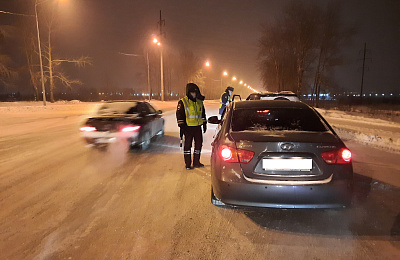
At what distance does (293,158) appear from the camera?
122 inches

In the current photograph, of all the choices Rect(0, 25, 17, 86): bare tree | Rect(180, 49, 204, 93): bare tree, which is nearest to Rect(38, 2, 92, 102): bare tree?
Rect(0, 25, 17, 86): bare tree

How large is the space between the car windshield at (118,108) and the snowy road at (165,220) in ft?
8.84

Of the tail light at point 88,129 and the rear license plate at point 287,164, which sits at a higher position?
the rear license plate at point 287,164

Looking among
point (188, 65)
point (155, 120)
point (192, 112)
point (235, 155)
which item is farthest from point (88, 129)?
point (188, 65)

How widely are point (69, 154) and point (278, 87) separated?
3958 centimetres

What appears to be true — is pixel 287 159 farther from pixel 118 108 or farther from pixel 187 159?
pixel 118 108

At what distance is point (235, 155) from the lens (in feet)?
10.5

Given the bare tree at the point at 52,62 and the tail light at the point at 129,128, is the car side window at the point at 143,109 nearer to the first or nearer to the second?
the tail light at the point at 129,128

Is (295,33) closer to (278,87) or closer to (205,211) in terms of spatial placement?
(278,87)

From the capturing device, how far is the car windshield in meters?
8.33

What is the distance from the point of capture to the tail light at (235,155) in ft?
10.4

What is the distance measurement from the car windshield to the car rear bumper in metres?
5.98

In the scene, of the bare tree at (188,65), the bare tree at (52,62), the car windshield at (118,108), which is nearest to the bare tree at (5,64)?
the bare tree at (52,62)

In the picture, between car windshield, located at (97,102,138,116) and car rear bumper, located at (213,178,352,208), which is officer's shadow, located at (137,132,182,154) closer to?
car windshield, located at (97,102,138,116)
